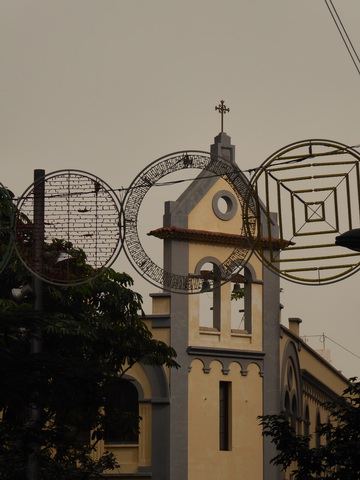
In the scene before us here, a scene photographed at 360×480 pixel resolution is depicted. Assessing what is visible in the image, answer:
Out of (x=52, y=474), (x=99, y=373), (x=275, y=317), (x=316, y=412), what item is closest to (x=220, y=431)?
(x=275, y=317)

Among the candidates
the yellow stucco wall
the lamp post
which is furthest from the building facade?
the lamp post

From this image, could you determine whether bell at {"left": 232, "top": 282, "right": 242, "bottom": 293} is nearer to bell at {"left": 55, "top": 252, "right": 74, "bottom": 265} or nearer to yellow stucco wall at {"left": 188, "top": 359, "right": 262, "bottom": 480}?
yellow stucco wall at {"left": 188, "top": 359, "right": 262, "bottom": 480}

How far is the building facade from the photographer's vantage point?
40.8 meters

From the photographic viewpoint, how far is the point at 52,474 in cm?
2884

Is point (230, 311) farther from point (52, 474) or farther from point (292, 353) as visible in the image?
point (52, 474)

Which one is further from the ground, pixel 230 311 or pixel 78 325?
pixel 230 311

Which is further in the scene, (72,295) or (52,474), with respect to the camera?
(72,295)

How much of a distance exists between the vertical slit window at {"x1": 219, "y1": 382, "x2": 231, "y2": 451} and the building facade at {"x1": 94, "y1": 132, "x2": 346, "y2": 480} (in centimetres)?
3

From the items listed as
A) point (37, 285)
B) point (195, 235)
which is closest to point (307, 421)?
point (195, 235)

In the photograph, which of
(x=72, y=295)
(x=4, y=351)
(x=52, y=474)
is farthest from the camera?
(x=72, y=295)

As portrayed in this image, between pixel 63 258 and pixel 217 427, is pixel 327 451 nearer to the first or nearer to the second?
pixel 63 258

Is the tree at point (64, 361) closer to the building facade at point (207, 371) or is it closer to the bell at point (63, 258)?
the bell at point (63, 258)

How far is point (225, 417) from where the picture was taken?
42.0 meters

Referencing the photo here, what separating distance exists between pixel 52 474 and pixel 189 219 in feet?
46.0
